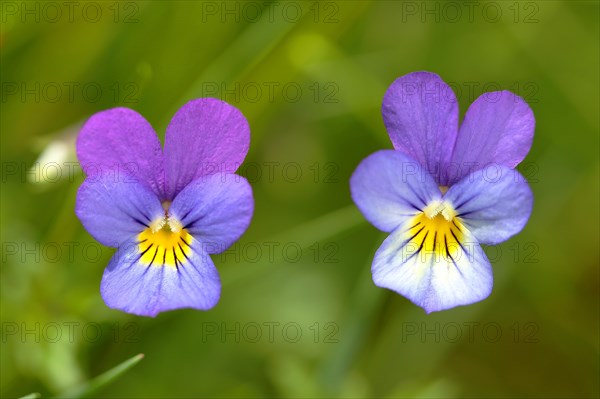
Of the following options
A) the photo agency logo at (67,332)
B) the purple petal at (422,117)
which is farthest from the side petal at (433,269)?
the photo agency logo at (67,332)

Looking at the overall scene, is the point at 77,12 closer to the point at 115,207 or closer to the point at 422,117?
the point at 115,207

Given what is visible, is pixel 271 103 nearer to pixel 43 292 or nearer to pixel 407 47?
pixel 407 47

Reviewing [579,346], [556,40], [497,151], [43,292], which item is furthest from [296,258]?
[556,40]

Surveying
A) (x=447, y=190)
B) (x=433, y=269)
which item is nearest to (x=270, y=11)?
(x=447, y=190)

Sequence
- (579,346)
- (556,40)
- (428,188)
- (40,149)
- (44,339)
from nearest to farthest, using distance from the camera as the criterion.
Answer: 1. (428,188)
2. (44,339)
3. (40,149)
4. (579,346)
5. (556,40)

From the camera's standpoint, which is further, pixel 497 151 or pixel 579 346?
pixel 579 346

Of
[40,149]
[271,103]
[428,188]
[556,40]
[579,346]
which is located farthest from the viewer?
[556,40]
